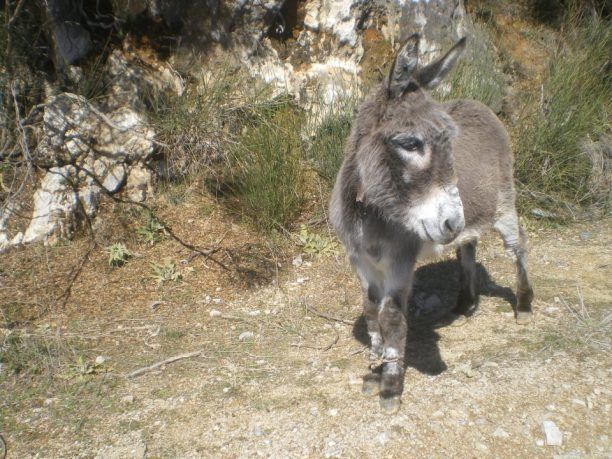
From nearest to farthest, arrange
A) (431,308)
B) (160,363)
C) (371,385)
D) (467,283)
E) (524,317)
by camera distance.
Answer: (371,385) < (160,363) < (524,317) < (467,283) < (431,308)

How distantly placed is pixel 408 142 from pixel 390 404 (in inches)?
54.7

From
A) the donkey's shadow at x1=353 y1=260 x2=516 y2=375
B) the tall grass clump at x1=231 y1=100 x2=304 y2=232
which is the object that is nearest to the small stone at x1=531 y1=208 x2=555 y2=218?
Answer: the donkey's shadow at x1=353 y1=260 x2=516 y2=375

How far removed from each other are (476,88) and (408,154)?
135 inches

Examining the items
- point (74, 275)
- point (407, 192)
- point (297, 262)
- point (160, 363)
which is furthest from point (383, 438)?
A: point (74, 275)

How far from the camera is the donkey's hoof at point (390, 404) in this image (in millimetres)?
2857

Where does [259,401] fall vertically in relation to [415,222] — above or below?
→ below

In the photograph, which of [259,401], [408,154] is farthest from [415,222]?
[259,401]

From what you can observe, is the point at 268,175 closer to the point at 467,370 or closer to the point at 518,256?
the point at 518,256

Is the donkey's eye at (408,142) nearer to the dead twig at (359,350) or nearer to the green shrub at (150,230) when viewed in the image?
the dead twig at (359,350)

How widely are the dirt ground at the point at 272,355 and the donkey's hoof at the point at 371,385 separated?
2.6 inches

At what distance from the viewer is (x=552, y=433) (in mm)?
2590

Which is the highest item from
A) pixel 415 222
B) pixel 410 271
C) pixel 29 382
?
pixel 415 222

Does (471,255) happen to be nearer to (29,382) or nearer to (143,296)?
(143,296)

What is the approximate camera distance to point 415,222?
2428 mm
